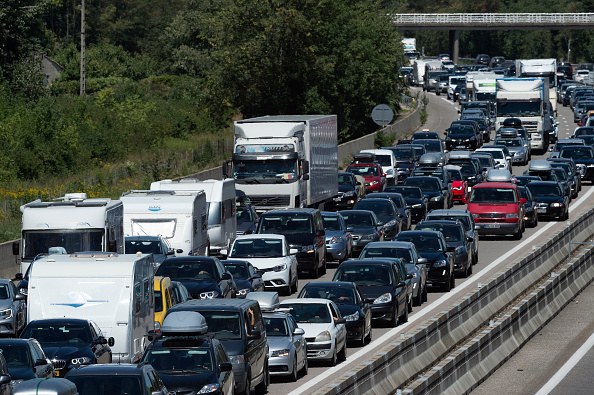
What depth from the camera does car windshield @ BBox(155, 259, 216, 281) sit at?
1081 inches

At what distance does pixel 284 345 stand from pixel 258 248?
10.9 m

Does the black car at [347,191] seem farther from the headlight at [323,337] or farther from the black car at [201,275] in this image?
the headlight at [323,337]

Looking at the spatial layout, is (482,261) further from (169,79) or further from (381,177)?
(169,79)

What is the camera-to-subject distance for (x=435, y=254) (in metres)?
32.7

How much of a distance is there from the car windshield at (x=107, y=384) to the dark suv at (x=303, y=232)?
18.9 metres

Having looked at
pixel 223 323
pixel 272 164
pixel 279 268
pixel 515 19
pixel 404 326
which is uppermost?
pixel 515 19

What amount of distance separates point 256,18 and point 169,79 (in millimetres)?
27695

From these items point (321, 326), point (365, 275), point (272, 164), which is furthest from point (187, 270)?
point (272, 164)

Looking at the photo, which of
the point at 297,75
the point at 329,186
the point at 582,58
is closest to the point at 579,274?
the point at 329,186

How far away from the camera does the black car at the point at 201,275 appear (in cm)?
2664

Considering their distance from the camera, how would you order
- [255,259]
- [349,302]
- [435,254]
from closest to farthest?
[349,302]
[255,259]
[435,254]

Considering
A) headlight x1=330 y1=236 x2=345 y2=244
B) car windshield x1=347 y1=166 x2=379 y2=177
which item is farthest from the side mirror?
car windshield x1=347 y1=166 x2=379 y2=177

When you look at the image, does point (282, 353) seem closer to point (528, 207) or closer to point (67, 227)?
point (67, 227)

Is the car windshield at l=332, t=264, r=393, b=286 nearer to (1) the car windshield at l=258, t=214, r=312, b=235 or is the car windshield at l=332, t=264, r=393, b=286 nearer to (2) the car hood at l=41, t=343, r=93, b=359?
(1) the car windshield at l=258, t=214, r=312, b=235
